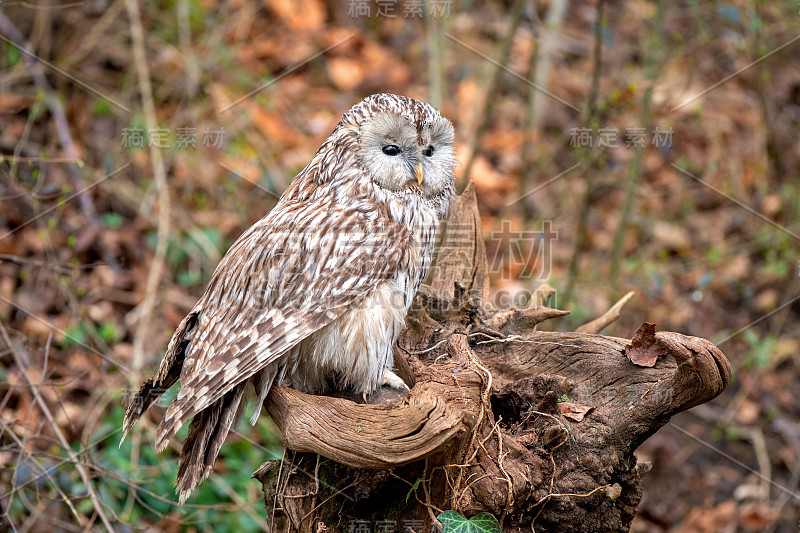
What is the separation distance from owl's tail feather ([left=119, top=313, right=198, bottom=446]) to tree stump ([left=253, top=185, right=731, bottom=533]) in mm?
412

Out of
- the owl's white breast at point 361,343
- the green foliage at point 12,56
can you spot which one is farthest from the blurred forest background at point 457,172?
the owl's white breast at point 361,343

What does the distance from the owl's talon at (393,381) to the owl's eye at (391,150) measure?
0.88 meters

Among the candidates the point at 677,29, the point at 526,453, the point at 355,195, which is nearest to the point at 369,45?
the point at 677,29

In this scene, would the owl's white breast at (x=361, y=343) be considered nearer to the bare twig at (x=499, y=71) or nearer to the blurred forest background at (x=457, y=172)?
the blurred forest background at (x=457, y=172)

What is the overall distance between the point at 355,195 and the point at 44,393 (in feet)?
8.56

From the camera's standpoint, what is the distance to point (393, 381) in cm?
299

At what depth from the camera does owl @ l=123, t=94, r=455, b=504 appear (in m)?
2.64

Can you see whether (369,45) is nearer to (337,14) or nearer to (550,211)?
(337,14)

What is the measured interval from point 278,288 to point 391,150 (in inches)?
29.2

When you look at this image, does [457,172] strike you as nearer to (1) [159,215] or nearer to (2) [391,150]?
(2) [391,150]

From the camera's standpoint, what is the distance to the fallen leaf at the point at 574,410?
2646 mm

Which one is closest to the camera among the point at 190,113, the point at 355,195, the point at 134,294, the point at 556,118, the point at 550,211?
the point at 355,195

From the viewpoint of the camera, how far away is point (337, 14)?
7.73 metres

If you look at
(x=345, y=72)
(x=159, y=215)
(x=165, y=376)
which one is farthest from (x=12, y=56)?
(x=165, y=376)
